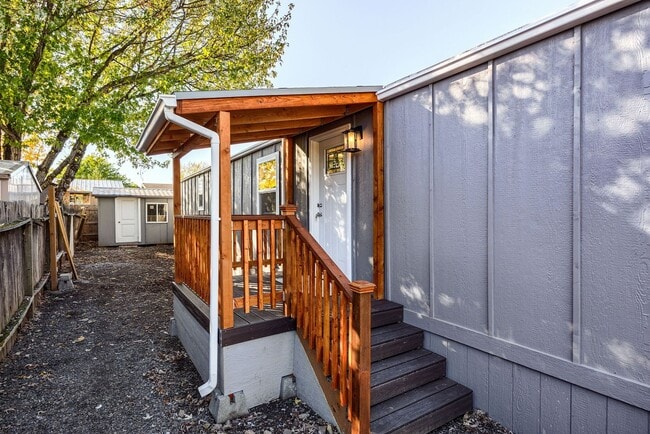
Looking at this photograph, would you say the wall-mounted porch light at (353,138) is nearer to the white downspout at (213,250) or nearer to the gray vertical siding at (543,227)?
the gray vertical siding at (543,227)

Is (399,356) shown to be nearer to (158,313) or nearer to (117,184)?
(158,313)

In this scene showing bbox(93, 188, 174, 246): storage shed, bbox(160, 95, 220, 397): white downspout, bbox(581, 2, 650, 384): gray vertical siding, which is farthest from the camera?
bbox(93, 188, 174, 246): storage shed

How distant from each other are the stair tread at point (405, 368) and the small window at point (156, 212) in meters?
14.0

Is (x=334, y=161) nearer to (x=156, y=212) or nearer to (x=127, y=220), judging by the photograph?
(x=156, y=212)

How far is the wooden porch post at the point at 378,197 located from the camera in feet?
11.8

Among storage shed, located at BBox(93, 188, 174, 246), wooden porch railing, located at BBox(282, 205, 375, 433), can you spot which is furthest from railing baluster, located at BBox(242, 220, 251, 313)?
storage shed, located at BBox(93, 188, 174, 246)

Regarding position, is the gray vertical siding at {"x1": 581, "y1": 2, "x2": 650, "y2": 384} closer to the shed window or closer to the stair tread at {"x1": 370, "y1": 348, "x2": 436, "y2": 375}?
the stair tread at {"x1": 370, "y1": 348, "x2": 436, "y2": 375}

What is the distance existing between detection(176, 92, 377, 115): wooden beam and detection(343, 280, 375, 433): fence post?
5.78 feet

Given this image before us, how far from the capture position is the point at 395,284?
11.6 feet

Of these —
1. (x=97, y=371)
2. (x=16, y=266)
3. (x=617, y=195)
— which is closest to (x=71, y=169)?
(x=16, y=266)

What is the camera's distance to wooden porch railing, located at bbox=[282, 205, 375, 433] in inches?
Answer: 88.3

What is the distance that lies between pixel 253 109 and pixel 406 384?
2.64 metres

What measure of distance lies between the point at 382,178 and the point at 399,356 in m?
1.74

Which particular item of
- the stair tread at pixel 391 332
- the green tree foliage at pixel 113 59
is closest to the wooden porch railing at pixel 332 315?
the stair tread at pixel 391 332
